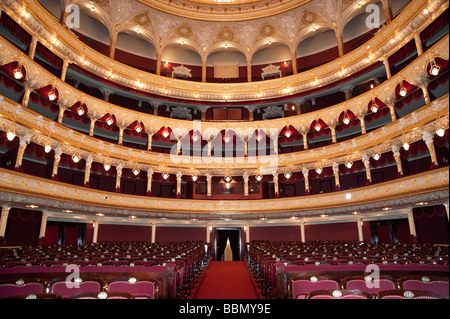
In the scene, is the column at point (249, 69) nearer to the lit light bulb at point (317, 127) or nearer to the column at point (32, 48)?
the lit light bulb at point (317, 127)

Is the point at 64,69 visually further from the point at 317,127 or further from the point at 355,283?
the point at 355,283

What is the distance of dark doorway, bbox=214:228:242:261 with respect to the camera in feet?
72.5

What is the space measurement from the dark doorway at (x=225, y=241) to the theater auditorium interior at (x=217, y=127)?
0.11m

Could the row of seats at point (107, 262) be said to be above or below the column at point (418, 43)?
below

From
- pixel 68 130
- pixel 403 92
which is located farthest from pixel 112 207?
pixel 403 92

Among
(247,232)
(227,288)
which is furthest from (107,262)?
(247,232)

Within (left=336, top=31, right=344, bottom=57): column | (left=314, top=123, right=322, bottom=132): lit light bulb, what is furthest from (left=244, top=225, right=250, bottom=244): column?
(left=336, top=31, right=344, bottom=57): column

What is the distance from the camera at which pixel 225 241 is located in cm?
2245

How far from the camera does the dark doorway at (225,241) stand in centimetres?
2211

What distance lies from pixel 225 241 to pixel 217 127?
9.55 metres

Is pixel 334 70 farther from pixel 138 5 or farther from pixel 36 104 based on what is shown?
pixel 36 104

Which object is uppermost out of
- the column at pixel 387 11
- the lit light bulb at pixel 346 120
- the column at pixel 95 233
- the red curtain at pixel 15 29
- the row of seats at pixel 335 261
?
the column at pixel 387 11

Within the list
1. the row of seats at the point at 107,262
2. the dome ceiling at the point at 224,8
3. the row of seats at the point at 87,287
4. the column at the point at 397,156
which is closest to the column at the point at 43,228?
the row of seats at the point at 107,262
